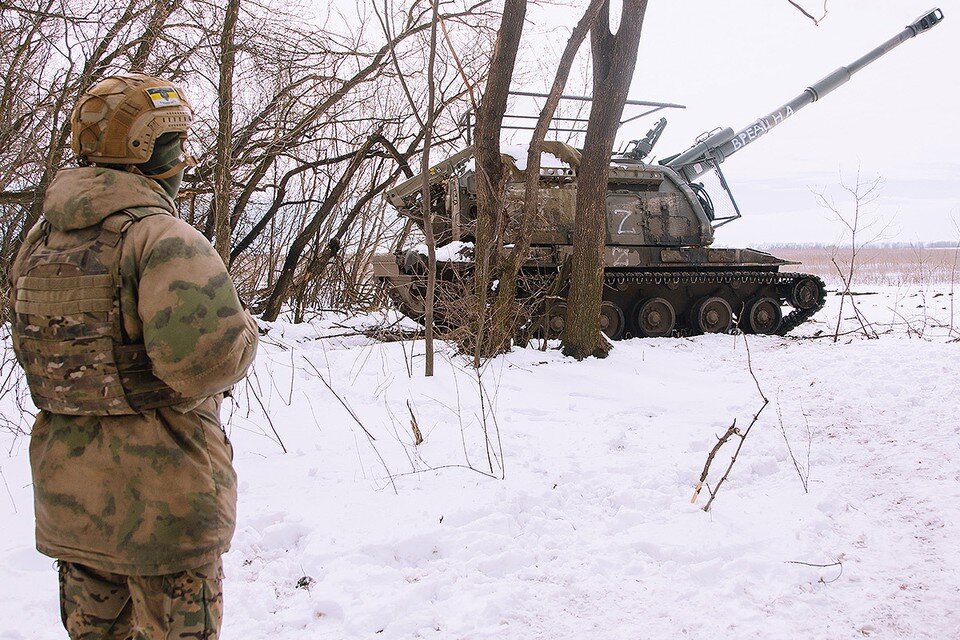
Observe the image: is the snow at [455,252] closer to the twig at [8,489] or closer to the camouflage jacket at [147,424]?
the twig at [8,489]

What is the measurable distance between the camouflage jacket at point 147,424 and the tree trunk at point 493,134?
640 centimetres

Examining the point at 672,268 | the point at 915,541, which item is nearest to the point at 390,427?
the point at 915,541

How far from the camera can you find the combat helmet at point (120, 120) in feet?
6.30

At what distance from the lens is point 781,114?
14562 mm

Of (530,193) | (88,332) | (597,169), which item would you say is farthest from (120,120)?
(597,169)

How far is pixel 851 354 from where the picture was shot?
8906mm

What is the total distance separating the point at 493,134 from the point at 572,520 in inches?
219

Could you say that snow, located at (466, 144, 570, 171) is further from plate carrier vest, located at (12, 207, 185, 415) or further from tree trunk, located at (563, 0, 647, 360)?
plate carrier vest, located at (12, 207, 185, 415)

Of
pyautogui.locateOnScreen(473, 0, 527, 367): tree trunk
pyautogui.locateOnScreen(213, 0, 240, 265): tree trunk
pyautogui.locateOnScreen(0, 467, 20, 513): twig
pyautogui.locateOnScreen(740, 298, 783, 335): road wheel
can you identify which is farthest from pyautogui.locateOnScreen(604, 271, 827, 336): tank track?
pyautogui.locateOnScreen(0, 467, 20, 513): twig

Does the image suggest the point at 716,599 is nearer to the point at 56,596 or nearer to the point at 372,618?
the point at 372,618

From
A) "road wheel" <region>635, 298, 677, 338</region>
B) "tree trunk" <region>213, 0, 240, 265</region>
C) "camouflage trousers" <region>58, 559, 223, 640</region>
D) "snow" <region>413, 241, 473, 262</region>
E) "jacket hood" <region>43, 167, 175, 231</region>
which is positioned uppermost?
"tree trunk" <region>213, 0, 240, 265</region>

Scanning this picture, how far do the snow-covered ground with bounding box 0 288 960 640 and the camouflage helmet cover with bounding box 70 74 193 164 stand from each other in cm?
192

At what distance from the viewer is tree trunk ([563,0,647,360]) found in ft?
29.1

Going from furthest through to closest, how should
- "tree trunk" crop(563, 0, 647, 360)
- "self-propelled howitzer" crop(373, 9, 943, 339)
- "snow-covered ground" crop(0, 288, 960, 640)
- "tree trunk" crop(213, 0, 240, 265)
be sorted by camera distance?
1. "self-propelled howitzer" crop(373, 9, 943, 339)
2. "tree trunk" crop(563, 0, 647, 360)
3. "tree trunk" crop(213, 0, 240, 265)
4. "snow-covered ground" crop(0, 288, 960, 640)
